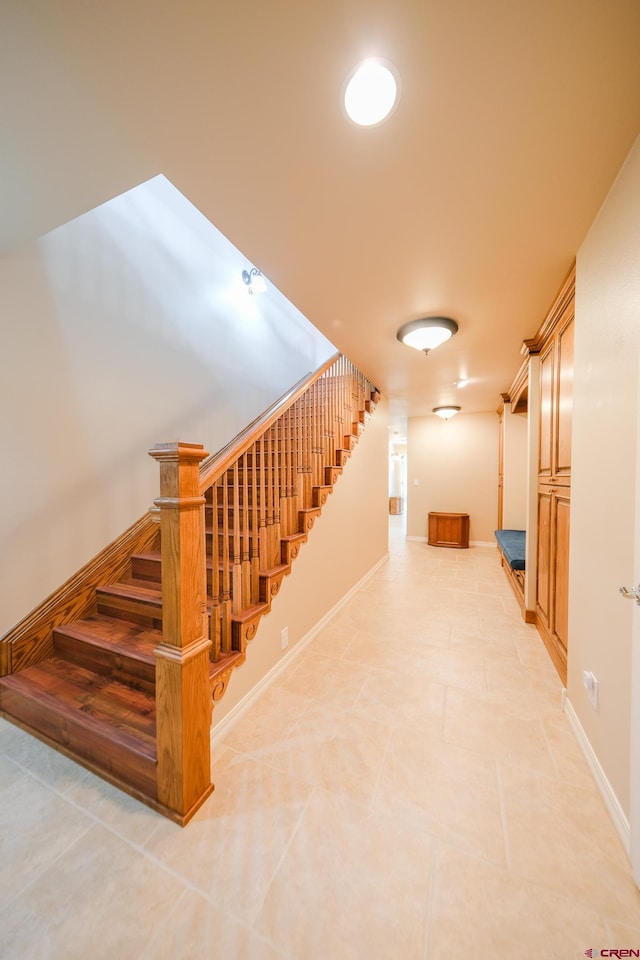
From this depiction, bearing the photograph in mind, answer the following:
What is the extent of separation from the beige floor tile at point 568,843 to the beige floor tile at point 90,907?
1183 millimetres

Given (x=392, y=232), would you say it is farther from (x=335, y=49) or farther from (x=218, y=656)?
(x=218, y=656)

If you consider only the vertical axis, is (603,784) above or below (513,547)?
below

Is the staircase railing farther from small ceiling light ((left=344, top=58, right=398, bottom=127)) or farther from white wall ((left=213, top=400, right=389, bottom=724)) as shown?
small ceiling light ((left=344, top=58, right=398, bottom=127))

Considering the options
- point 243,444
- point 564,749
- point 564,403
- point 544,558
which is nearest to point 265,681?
point 243,444

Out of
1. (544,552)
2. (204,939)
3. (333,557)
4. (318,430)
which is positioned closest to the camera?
(204,939)

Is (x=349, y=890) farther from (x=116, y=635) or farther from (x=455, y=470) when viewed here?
(x=455, y=470)

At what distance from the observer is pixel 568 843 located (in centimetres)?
118

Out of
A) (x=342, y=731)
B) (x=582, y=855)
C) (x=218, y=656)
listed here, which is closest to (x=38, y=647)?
(x=218, y=656)

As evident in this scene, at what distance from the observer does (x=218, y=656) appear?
1669mm

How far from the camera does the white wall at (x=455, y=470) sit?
6.11 m

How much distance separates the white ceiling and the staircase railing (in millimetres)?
1066

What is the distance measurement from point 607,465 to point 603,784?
51.2 inches

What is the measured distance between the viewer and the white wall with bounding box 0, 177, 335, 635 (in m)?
1.93

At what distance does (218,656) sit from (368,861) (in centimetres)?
96
